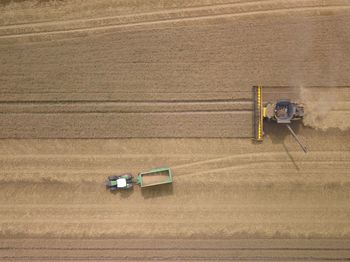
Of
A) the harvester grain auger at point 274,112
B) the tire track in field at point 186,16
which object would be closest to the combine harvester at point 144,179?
the harvester grain auger at point 274,112

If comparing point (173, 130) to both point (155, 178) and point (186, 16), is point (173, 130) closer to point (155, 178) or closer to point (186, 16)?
point (155, 178)

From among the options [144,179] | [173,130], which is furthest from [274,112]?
[144,179]

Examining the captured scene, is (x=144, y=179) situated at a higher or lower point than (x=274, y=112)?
lower

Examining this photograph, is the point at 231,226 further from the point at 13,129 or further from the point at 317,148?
the point at 13,129

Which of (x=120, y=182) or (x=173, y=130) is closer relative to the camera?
(x=120, y=182)

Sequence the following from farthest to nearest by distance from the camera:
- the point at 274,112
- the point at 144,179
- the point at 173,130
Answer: the point at 173,130, the point at 144,179, the point at 274,112

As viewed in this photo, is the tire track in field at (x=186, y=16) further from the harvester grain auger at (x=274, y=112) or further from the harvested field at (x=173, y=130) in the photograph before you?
the harvester grain auger at (x=274, y=112)
